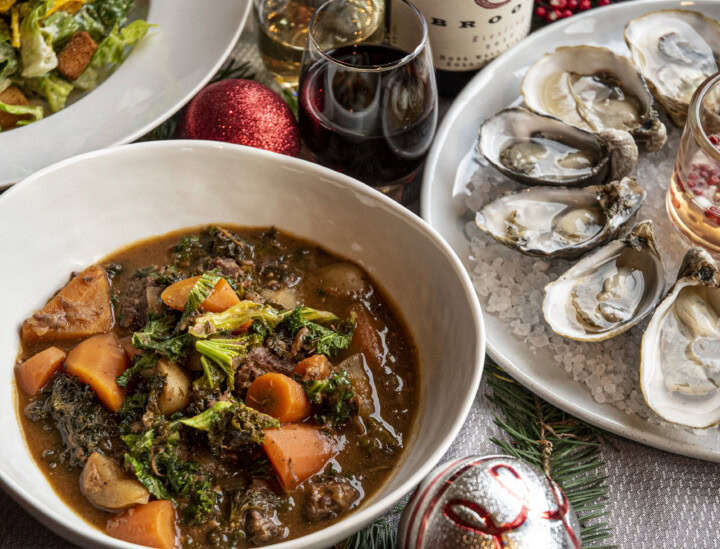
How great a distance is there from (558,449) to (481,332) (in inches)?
22.7

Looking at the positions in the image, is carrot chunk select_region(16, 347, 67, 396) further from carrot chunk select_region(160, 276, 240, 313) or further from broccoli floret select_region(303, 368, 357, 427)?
broccoli floret select_region(303, 368, 357, 427)

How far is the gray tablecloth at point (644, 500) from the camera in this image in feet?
7.23

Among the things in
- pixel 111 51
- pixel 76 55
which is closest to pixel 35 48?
pixel 76 55

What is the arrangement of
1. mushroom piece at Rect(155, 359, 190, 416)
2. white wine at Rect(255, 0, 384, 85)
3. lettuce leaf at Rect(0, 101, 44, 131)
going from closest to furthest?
mushroom piece at Rect(155, 359, 190, 416)
lettuce leaf at Rect(0, 101, 44, 131)
white wine at Rect(255, 0, 384, 85)

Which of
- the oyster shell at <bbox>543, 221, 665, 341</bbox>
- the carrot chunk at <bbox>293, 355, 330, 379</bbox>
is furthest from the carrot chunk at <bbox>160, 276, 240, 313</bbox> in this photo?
the oyster shell at <bbox>543, 221, 665, 341</bbox>

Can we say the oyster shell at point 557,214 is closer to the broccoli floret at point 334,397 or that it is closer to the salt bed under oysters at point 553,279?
the salt bed under oysters at point 553,279

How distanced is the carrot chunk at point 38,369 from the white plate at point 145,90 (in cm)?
74

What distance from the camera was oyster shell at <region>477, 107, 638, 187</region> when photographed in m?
2.77

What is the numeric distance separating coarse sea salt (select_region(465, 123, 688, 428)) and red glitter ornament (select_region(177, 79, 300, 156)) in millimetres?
740

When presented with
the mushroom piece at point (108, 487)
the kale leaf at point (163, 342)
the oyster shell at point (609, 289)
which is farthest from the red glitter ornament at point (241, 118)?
the mushroom piece at point (108, 487)

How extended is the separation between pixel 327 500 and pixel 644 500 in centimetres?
101

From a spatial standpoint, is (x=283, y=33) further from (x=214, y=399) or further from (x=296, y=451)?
(x=296, y=451)

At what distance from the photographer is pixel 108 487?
6.33 feet

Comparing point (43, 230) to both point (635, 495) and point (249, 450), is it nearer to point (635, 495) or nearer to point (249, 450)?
point (249, 450)
